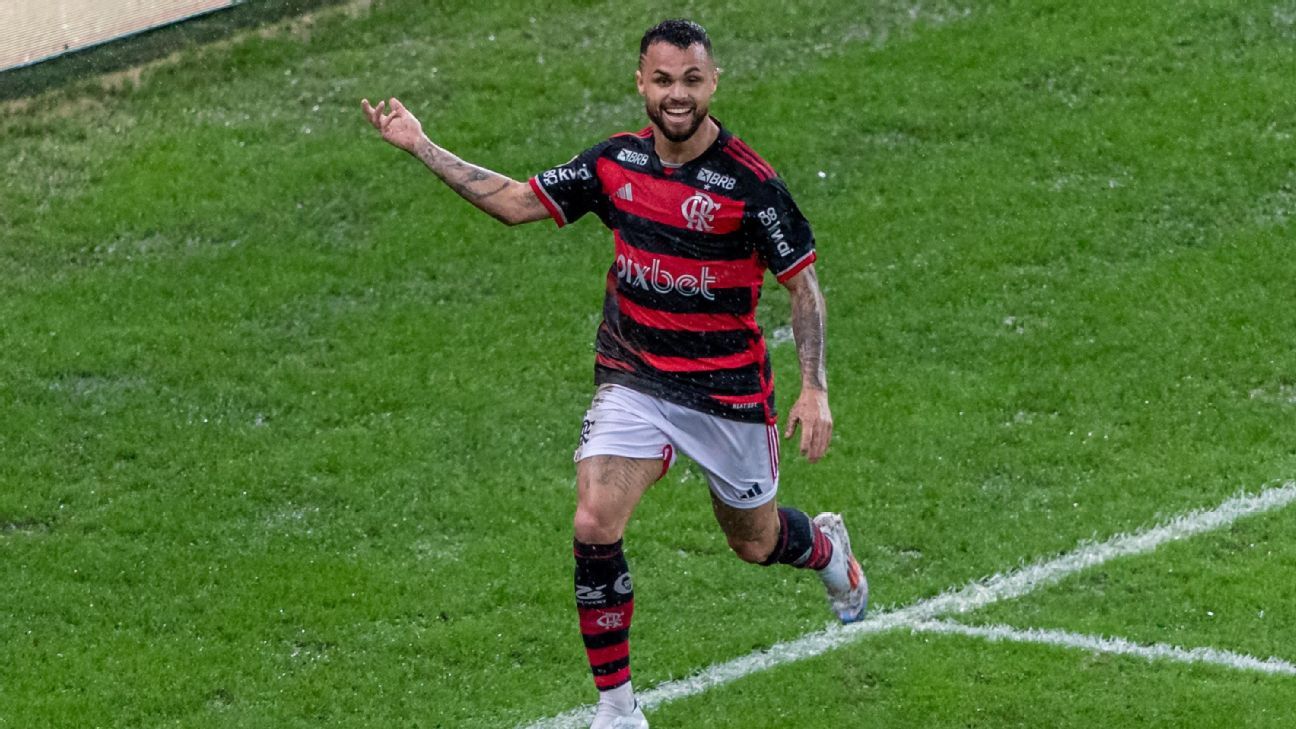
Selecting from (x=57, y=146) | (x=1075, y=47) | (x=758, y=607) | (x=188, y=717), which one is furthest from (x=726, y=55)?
(x=188, y=717)

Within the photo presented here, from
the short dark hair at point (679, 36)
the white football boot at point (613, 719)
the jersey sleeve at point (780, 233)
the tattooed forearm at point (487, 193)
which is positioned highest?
the short dark hair at point (679, 36)

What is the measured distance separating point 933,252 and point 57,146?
21.2 ft

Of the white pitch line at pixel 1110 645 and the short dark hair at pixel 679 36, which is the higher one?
the short dark hair at pixel 679 36

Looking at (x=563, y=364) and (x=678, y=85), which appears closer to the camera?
(x=678, y=85)

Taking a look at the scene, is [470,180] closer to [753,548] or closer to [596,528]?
[596,528]

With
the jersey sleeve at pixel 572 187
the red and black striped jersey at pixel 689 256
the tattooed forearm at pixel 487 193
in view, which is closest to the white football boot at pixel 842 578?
the red and black striped jersey at pixel 689 256

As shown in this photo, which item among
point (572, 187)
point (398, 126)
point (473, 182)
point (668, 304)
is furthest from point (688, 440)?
point (398, 126)

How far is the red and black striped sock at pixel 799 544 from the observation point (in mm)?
8078

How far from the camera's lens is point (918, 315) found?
11.6 metres

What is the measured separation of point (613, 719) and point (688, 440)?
116cm

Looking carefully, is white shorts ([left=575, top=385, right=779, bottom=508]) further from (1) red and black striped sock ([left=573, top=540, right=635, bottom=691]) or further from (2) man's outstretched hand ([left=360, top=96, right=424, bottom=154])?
(2) man's outstretched hand ([left=360, top=96, right=424, bottom=154])

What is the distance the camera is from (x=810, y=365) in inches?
287

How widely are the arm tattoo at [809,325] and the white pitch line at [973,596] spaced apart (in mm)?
1735

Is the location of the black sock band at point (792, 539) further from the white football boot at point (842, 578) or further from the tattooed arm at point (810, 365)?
the tattooed arm at point (810, 365)
